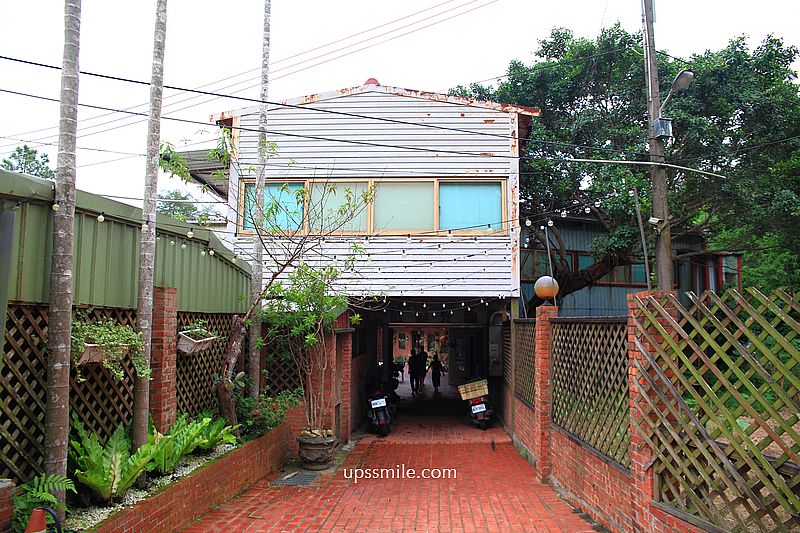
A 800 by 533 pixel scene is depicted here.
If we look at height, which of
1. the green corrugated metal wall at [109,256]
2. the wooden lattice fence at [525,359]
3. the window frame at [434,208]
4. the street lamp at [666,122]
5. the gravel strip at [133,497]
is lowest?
the gravel strip at [133,497]

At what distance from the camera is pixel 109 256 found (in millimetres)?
5148

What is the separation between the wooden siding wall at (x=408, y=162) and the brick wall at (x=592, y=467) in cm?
254

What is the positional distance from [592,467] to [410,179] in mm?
6390

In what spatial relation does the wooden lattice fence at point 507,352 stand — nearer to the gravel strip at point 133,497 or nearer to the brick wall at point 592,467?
the brick wall at point 592,467

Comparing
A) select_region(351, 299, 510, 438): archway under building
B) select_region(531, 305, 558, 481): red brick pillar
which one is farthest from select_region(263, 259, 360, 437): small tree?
select_region(531, 305, 558, 481): red brick pillar

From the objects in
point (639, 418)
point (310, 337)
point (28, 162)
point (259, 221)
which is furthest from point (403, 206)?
point (28, 162)

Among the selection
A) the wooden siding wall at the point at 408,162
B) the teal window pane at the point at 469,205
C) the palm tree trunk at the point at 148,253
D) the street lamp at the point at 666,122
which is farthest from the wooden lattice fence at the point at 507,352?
the palm tree trunk at the point at 148,253

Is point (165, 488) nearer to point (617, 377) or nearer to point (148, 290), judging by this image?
point (148, 290)

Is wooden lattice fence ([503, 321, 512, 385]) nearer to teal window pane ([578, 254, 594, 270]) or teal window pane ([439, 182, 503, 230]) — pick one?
teal window pane ([439, 182, 503, 230])

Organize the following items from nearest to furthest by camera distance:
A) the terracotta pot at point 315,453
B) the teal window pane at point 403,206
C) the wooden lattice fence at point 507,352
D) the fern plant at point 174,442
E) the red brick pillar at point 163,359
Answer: the fern plant at point 174,442
the red brick pillar at point 163,359
the terracotta pot at point 315,453
the teal window pane at point 403,206
the wooden lattice fence at point 507,352

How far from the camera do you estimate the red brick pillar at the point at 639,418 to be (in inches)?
158

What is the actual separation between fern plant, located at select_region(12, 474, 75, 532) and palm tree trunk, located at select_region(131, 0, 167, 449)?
109cm

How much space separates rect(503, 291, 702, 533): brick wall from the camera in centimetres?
406

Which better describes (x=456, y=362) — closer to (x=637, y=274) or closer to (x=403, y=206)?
(x=637, y=274)
